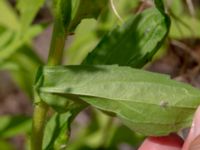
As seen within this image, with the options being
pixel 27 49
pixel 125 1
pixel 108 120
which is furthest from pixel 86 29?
pixel 108 120

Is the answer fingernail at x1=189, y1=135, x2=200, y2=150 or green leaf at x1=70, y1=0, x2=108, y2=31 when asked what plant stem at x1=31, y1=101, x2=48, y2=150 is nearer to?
green leaf at x1=70, y1=0, x2=108, y2=31

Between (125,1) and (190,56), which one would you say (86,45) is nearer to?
(125,1)

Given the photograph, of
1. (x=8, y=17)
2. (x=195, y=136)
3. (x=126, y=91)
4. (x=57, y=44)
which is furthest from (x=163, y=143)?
(x=8, y=17)

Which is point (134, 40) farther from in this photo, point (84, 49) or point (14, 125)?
point (84, 49)

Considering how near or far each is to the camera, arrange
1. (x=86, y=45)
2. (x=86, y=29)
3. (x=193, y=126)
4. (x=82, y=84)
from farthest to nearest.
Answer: (x=86, y=45)
(x=86, y=29)
(x=193, y=126)
(x=82, y=84)

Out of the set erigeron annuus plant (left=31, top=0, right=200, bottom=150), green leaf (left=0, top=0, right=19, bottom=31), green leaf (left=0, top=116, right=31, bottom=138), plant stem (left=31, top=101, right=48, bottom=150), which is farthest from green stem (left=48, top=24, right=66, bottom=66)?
green leaf (left=0, top=0, right=19, bottom=31)

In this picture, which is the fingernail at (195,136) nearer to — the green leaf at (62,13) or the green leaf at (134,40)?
the green leaf at (134,40)
